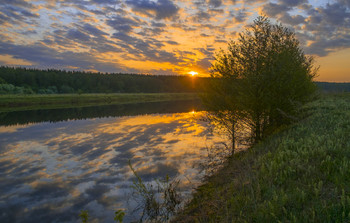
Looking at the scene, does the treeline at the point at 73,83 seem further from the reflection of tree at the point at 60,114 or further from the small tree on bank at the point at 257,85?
the small tree on bank at the point at 257,85

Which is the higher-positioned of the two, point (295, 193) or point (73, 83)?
point (73, 83)

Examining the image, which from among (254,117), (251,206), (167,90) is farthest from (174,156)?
(167,90)

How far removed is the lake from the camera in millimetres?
9492

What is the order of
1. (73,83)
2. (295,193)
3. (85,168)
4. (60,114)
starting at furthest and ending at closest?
1. (73,83)
2. (60,114)
3. (85,168)
4. (295,193)

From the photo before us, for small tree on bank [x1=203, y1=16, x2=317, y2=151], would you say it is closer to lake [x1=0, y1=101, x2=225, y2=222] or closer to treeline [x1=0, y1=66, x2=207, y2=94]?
lake [x1=0, y1=101, x2=225, y2=222]

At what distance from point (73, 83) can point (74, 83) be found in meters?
1.07

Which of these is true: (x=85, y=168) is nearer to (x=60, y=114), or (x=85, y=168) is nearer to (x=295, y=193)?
(x=295, y=193)

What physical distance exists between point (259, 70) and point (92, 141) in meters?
15.7

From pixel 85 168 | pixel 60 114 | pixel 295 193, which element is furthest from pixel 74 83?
pixel 295 193

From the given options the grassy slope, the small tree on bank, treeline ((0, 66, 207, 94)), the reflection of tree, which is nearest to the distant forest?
treeline ((0, 66, 207, 94))

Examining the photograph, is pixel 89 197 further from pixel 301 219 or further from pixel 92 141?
pixel 92 141

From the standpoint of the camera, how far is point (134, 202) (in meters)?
9.77

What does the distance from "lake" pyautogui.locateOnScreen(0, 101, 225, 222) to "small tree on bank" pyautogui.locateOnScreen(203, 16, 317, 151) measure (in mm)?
4006

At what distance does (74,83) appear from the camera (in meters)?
125
